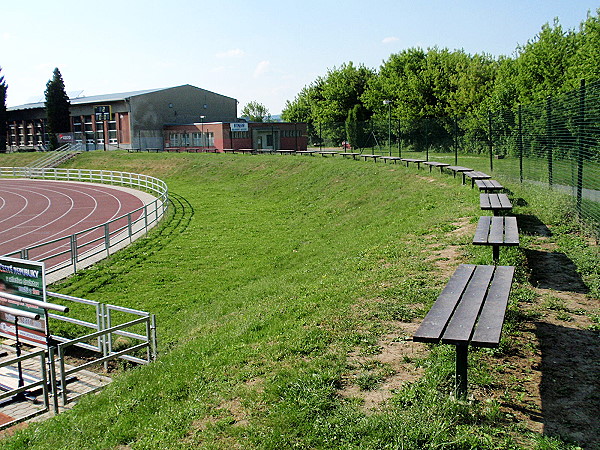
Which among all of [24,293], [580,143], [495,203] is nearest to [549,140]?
[580,143]

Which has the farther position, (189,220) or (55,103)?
(55,103)

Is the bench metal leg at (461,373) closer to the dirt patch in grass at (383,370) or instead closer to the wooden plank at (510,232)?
the dirt patch in grass at (383,370)

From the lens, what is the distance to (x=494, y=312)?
5656mm

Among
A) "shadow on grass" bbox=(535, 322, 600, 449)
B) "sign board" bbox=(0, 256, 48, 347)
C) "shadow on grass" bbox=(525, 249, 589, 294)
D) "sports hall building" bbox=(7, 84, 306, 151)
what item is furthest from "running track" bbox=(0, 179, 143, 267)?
"sports hall building" bbox=(7, 84, 306, 151)

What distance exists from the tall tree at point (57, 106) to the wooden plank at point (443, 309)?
74433 millimetres

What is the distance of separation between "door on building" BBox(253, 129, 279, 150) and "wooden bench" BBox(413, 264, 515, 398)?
54353mm

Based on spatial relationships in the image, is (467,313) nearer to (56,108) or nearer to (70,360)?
(70,360)

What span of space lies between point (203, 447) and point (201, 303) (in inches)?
324

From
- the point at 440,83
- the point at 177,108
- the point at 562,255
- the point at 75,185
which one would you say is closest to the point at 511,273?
the point at 562,255

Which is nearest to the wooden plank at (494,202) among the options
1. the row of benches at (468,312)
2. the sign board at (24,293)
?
the row of benches at (468,312)

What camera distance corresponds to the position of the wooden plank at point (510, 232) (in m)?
8.42

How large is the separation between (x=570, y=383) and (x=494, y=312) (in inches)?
35.1

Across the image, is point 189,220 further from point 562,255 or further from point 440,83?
point 440,83

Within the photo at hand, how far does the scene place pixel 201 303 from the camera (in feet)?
43.0
